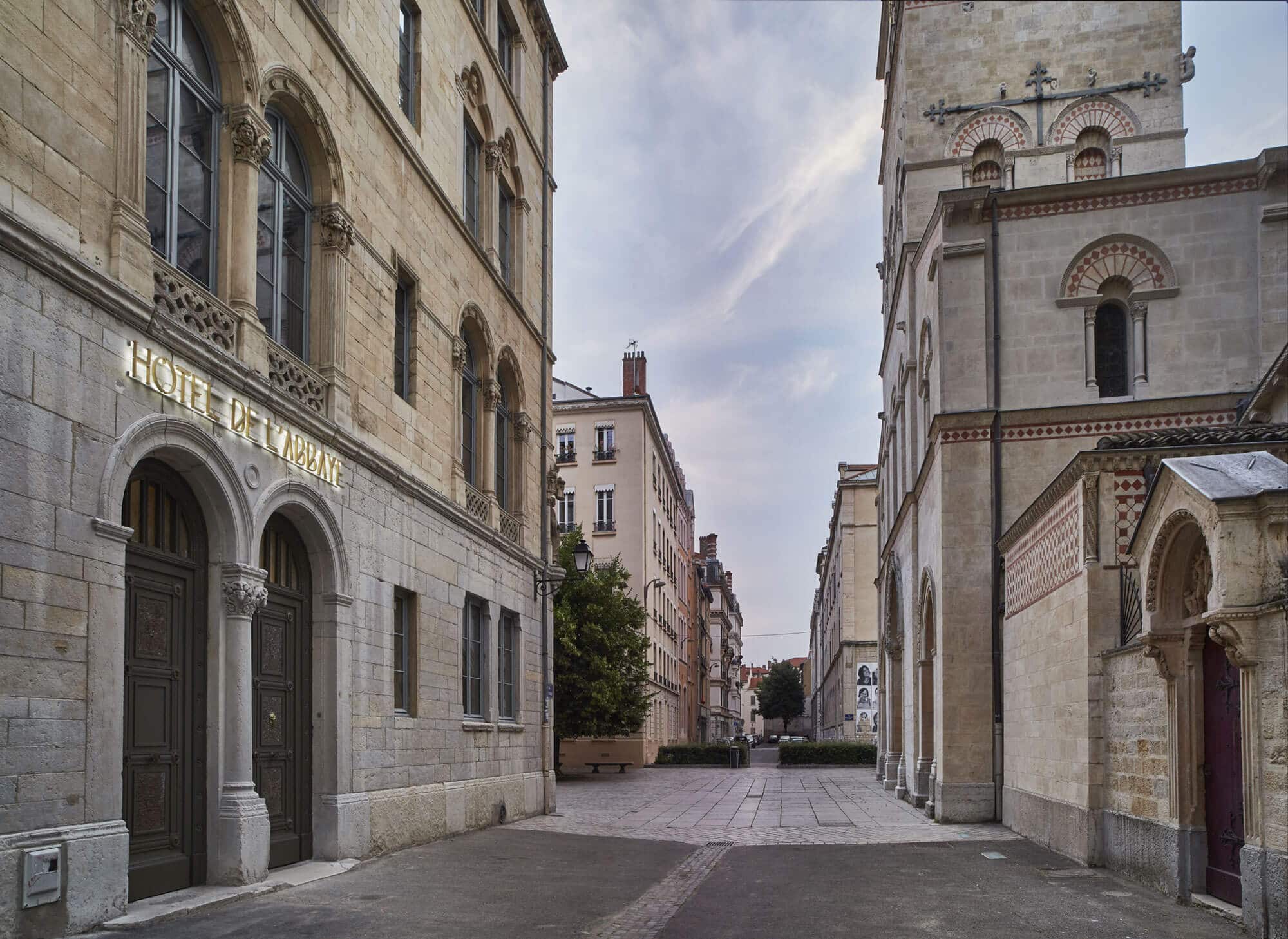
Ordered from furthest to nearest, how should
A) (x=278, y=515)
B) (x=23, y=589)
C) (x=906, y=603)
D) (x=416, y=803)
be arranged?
1. (x=906, y=603)
2. (x=416, y=803)
3. (x=278, y=515)
4. (x=23, y=589)

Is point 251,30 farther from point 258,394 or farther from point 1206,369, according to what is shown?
point 1206,369

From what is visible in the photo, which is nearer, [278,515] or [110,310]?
[110,310]

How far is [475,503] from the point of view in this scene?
677 inches

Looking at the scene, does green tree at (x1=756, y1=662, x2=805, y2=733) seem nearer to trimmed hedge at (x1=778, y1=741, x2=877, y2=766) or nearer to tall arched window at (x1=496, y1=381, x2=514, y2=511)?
trimmed hedge at (x1=778, y1=741, x2=877, y2=766)

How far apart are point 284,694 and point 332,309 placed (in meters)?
4.00

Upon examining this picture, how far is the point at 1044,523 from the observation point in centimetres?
1455

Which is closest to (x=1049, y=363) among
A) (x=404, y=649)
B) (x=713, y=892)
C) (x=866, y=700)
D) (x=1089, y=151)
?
(x=1089, y=151)

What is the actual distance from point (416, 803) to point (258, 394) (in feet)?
18.6

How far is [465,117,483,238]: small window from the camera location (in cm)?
1777

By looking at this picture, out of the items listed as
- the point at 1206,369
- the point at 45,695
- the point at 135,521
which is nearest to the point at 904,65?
the point at 1206,369

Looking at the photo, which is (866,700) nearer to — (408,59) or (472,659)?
(472,659)

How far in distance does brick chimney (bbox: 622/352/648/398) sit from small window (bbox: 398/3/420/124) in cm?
3617

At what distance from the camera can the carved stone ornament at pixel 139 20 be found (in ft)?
28.2

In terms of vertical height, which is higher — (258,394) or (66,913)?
(258,394)
